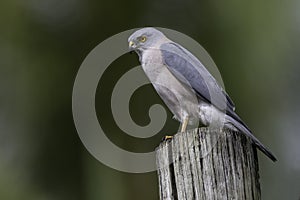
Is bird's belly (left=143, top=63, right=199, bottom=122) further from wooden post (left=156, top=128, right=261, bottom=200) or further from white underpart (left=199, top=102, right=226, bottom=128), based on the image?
wooden post (left=156, top=128, right=261, bottom=200)

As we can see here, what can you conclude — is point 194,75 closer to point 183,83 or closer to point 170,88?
point 183,83

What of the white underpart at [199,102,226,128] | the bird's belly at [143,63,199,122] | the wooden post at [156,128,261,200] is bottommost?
the wooden post at [156,128,261,200]

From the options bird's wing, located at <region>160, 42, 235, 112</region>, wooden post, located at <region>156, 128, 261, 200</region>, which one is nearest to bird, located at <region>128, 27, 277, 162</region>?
bird's wing, located at <region>160, 42, 235, 112</region>

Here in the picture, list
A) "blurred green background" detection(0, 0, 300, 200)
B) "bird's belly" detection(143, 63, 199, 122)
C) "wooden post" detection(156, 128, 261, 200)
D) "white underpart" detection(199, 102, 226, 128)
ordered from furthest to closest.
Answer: "blurred green background" detection(0, 0, 300, 200) < "bird's belly" detection(143, 63, 199, 122) < "white underpart" detection(199, 102, 226, 128) < "wooden post" detection(156, 128, 261, 200)

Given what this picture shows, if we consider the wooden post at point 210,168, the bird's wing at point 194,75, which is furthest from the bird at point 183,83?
the wooden post at point 210,168

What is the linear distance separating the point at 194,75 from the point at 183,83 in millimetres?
98

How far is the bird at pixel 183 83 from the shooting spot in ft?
13.6

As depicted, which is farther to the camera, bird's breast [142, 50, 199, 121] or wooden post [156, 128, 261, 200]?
bird's breast [142, 50, 199, 121]

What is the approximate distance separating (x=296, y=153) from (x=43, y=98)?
9.83ft

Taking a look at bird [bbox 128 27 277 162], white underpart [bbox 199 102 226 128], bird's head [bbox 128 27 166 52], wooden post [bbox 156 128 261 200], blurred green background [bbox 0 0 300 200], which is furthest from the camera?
blurred green background [bbox 0 0 300 200]

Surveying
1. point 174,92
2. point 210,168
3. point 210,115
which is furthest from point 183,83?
point 210,168

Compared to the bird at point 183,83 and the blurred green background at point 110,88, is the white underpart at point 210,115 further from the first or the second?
the blurred green background at point 110,88

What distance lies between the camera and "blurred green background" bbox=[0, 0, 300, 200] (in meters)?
7.21

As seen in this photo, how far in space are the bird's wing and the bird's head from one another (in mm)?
133
